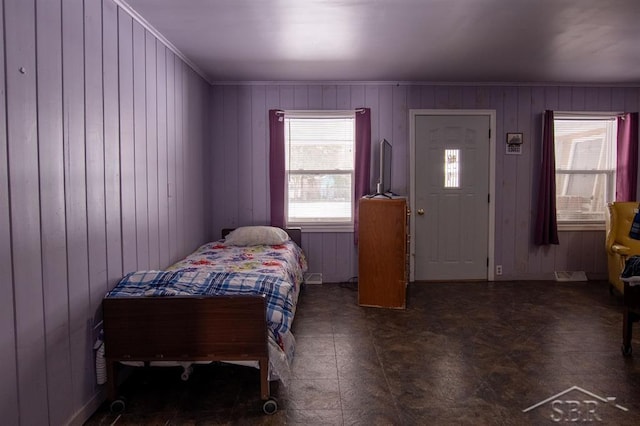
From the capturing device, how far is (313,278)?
5.15 meters

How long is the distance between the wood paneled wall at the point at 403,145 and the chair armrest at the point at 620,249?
780 mm

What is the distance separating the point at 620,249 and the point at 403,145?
8.15 feet

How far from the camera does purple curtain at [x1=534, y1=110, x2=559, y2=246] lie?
200 inches

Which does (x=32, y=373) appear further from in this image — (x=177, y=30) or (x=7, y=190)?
(x=177, y=30)

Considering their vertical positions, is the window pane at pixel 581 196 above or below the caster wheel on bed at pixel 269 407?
above

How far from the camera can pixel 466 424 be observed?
219cm

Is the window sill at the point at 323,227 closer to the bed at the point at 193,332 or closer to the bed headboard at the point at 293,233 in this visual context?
the bed headboard at the point at 293,233

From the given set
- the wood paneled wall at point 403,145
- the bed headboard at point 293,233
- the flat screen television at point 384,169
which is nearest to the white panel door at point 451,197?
the wood paneled wall at point 403,145

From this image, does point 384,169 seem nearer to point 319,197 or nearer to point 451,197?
point 319,197

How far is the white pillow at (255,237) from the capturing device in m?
4.48

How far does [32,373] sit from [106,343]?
1.60 feet

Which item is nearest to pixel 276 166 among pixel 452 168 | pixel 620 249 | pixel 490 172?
pixel 452 168

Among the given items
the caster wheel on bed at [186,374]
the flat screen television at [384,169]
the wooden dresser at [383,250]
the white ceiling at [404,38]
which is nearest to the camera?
the caster wheel on bed at [186,374]

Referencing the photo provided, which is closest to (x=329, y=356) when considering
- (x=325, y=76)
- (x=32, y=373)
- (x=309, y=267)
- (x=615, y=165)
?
(x=32, y=373)
